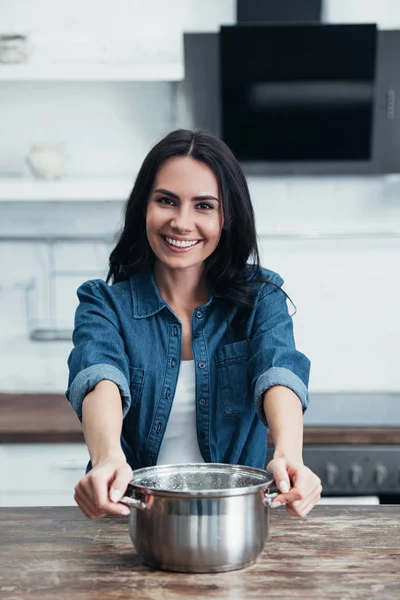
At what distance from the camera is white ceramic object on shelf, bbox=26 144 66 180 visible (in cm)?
278

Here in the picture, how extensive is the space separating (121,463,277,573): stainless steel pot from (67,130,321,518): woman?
0.37 meters

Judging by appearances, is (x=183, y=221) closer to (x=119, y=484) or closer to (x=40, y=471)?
(x=119, y=484)

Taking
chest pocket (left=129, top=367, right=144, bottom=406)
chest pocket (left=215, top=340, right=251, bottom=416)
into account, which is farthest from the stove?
chest pocket (left=129, top=367, right=144, bottom=406)

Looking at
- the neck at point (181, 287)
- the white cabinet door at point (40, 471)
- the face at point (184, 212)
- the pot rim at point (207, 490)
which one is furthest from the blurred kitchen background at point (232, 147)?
the pot rim at point (207, 490)

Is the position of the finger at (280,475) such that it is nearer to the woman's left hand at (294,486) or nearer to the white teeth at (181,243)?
the woman's left hand at (294,486)

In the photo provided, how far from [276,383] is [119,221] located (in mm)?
1655

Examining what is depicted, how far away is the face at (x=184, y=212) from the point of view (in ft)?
5.26

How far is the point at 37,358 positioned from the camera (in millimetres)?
3072

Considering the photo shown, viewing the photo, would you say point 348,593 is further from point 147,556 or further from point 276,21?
point 276,21

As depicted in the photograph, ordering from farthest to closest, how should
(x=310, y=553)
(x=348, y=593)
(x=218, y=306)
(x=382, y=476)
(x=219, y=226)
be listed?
(x=382, y=476)
(x=218, y=306)
(x=219, y=226)
(x=310, y=553)
(x=348, y=593)

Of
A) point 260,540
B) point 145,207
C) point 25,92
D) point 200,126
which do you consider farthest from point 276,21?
point 260,540

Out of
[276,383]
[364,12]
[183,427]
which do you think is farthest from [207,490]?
[364,12]

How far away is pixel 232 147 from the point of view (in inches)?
110

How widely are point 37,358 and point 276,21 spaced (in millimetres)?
1391
